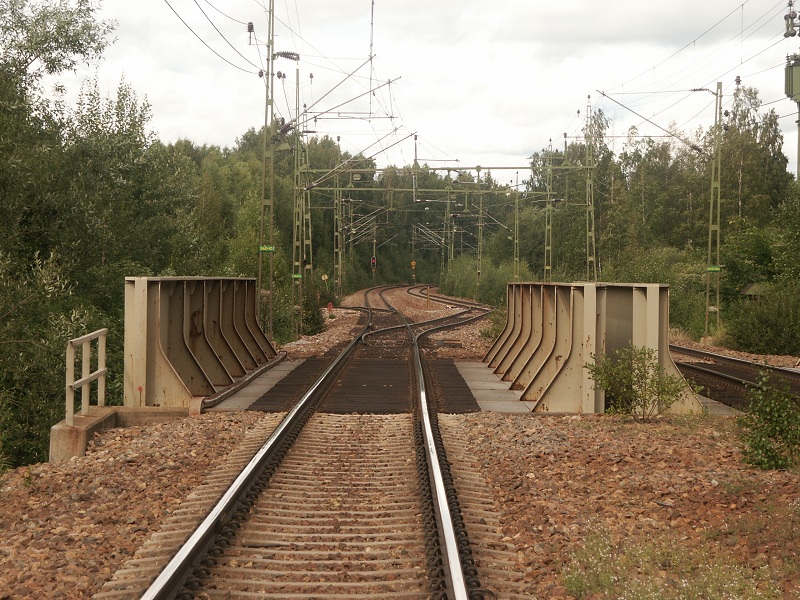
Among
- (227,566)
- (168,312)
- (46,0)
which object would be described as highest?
(46,0)

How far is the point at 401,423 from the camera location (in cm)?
1144

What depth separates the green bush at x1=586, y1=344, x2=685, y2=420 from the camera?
11508mm

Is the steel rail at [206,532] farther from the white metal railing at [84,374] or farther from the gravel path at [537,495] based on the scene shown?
the white metal railing at [84,374]

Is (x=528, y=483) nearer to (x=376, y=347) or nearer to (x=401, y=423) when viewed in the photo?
(x=401, y=423)

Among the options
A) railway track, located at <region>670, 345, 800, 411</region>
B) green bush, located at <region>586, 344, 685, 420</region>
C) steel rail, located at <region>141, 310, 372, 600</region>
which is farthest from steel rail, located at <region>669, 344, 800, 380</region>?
steel rail, located at <region>141, 310, 372, 600</region>

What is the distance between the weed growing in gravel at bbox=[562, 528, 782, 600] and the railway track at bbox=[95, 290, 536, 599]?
1.59ft

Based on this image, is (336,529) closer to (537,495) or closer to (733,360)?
(537,495)

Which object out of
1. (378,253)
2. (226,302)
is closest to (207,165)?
(378,253)

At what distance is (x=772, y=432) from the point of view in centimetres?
883

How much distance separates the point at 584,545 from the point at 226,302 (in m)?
11.7

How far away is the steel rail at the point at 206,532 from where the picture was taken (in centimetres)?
520

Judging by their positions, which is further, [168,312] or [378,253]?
[378,253]

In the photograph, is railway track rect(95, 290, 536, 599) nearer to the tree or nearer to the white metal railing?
the white metal railing

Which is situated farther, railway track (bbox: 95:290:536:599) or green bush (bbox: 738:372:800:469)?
green bush (bbox: 738:372:800:469)
